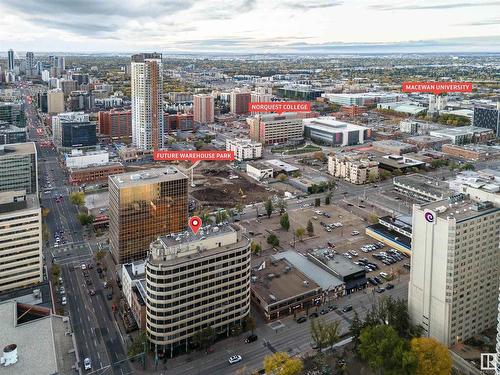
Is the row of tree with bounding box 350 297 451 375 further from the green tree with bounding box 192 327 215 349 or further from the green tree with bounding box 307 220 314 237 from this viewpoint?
the green tree with bounding box 307 220 314 237

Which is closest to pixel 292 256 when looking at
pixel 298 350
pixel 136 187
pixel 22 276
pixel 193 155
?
pixel 298 350

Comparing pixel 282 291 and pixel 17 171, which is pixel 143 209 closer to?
pixel 282 291

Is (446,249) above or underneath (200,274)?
above

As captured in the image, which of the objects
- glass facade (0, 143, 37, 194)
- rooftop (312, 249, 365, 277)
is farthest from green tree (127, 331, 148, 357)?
glass facade (0, 143, 37, 194)

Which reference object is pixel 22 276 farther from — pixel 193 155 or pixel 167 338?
pixel 193 155

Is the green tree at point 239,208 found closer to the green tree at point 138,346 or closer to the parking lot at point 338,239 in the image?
the parking lot at point 338,239

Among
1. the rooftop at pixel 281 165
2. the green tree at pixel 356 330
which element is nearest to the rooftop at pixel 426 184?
the rooftop at pixel 281 165

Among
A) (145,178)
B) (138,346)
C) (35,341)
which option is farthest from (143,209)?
(35,341)
